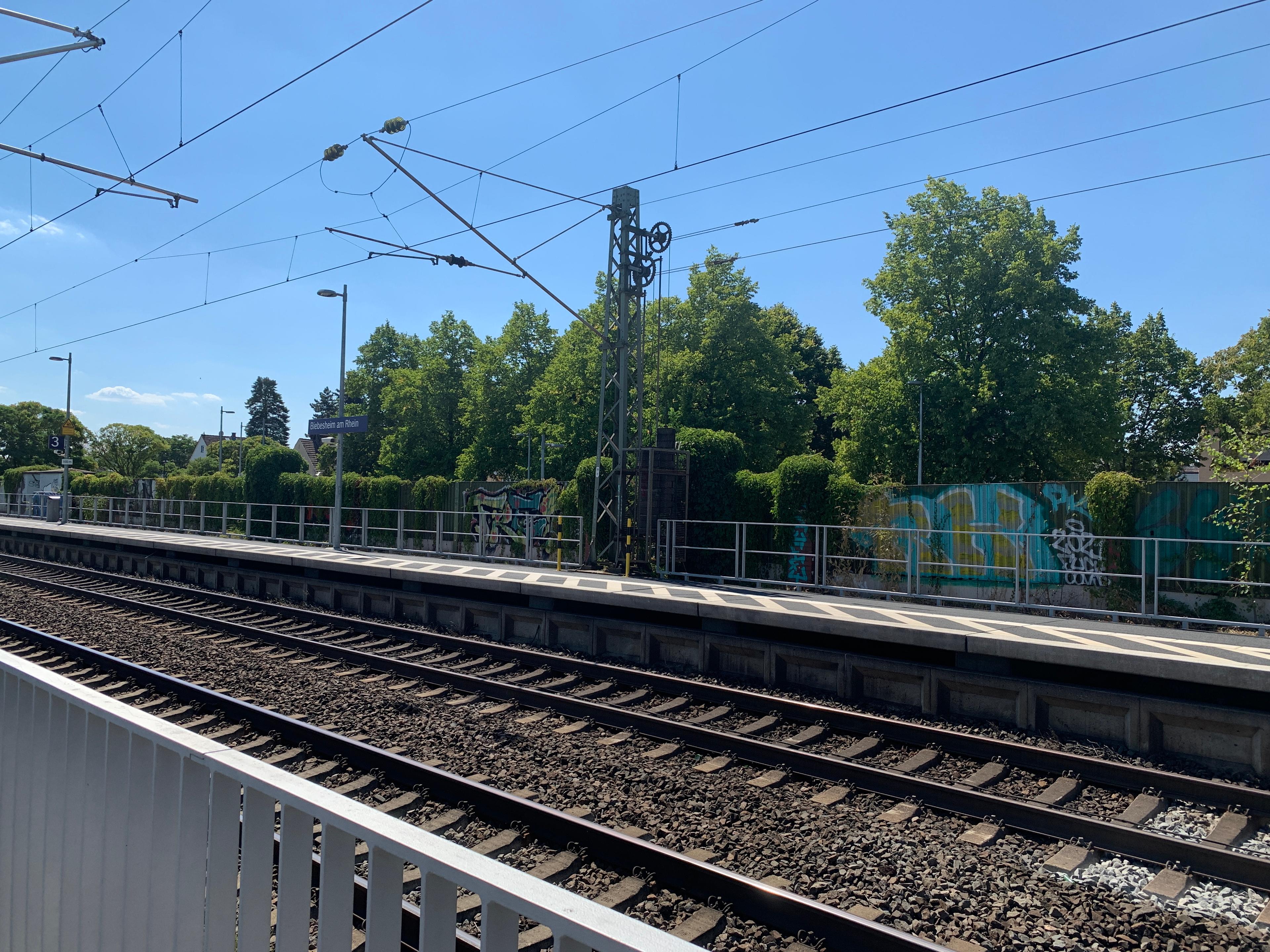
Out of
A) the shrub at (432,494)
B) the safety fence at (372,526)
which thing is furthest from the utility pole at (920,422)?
the shrub at (432,494)

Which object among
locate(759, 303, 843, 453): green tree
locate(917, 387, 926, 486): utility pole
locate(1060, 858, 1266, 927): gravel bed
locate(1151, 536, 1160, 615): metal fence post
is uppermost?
locate(759, 303, 843, 453): green tree

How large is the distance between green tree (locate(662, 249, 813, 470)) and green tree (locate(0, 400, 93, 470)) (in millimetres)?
71782

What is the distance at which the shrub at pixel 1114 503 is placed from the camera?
16.2 m

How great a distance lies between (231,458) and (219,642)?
7211 cm

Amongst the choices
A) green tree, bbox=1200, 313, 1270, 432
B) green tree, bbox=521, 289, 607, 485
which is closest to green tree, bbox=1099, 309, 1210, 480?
green tree, bbox=1200, 313, 1270, 432

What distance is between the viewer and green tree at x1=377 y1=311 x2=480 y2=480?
197ft

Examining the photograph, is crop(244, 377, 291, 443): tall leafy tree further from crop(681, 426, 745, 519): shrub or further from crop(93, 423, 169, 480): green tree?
crop(681, 426, 745, 519): shrub

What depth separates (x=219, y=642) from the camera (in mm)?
13844

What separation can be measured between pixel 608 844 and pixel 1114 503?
46.6 ft

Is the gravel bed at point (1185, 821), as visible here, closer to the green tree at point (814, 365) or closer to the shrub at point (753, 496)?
the shrub at point (753, 496)

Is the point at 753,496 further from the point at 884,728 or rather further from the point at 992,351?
the point at 992,351

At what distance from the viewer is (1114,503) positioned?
16250 millimetres

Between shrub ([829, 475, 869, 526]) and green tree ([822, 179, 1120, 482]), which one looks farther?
green tree ([822, 179, 1120, 482])

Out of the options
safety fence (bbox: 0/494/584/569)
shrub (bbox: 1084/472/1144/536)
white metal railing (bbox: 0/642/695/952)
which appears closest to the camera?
white metal railing (bbox: 0/642/695/952)
